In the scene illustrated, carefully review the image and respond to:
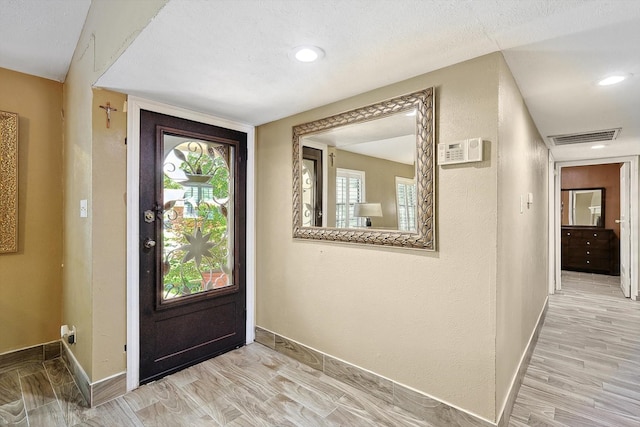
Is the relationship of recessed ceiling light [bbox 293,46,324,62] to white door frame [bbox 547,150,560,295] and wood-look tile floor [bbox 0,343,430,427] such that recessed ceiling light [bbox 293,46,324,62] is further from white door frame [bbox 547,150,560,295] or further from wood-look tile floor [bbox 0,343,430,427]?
white door frame [bbox 547,150,560,295]

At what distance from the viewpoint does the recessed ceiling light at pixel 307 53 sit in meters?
1.56

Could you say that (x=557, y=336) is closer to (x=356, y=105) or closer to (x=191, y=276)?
(x=356, y=105)

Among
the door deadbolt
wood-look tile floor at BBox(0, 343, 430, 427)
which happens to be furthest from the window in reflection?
the door deadbolt

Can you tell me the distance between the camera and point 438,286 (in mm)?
1825

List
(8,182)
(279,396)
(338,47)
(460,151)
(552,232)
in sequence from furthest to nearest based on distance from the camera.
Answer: (552,232) → (8,182) → (279,396) → (460,151) → (338,47)

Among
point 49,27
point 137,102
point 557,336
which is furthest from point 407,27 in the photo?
point 557,336

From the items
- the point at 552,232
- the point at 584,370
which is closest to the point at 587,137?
the point at 552,232

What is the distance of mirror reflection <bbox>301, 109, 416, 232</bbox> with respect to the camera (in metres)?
1.96

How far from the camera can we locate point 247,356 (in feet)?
8.79

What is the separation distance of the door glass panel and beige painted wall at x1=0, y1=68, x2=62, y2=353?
1065mm

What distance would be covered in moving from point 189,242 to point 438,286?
1868mm

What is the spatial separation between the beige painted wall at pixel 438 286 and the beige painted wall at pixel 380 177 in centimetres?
19

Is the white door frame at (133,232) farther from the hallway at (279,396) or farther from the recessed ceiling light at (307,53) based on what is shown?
the recessed ceiling light at (307,53)

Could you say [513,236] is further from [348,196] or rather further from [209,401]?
[209,401]
